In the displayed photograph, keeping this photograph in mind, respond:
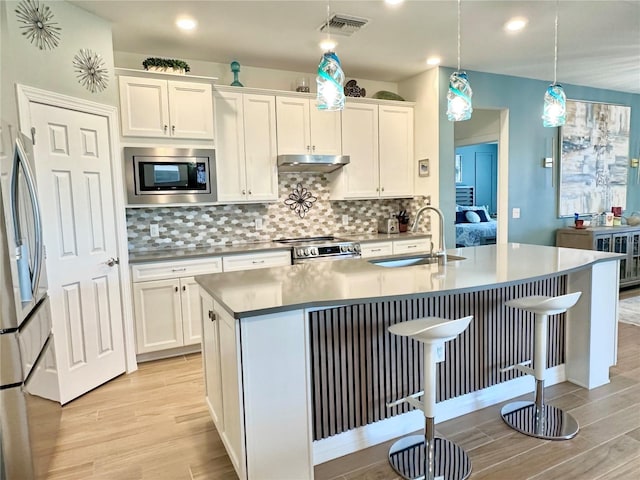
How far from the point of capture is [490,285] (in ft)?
6.70

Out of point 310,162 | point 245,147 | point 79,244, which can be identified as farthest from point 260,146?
point 79,244

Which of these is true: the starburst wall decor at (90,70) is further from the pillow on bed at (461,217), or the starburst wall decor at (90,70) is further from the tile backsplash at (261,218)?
the pillow on bed at (461,217)

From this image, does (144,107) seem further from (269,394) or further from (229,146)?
(269,394)

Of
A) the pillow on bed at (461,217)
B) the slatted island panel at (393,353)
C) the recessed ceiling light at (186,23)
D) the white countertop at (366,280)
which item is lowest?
the slatted island panel at (393,353)

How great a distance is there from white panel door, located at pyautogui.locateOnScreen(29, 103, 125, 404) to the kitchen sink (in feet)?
6.76

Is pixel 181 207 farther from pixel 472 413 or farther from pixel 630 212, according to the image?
pixel 630 212

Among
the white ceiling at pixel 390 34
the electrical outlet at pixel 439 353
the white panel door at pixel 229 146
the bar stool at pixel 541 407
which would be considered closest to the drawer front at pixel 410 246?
the white panel door at pixel 229 146

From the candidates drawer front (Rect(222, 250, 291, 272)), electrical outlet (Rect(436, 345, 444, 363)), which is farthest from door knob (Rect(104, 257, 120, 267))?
electrical outlet (Rect(436, 345, 444, 363))

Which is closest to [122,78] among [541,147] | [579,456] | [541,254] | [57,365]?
[57,365]

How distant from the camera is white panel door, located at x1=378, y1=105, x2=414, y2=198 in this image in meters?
4.67

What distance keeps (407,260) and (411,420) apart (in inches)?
41.3

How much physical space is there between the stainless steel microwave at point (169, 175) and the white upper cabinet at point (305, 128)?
0.82 metres

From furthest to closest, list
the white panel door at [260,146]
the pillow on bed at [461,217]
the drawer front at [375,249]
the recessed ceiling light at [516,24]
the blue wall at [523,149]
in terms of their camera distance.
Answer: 1. the pillow on bed at [461,217]
2. the blue wall at [523,149]
3. the drawer front at [375,249]
4. the white panel door at [260,146]
5. the recessed ceiling light at [516,24]

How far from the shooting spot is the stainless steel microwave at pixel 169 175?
3.47 meters
